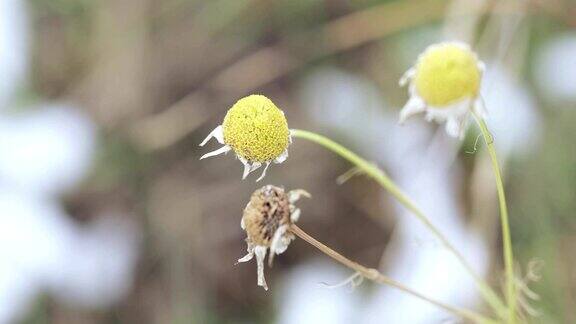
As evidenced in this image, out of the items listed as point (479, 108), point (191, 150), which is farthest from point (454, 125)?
point (191, 150)

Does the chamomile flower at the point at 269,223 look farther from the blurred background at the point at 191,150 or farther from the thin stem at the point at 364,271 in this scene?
the blurred background at the point at 191,150

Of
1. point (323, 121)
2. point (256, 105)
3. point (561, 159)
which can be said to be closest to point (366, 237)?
point (323, 121)

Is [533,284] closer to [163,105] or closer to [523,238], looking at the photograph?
[523,238]

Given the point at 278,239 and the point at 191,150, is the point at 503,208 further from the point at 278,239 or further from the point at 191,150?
the point at 191,150

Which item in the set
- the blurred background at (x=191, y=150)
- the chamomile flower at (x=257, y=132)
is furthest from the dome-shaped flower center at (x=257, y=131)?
the blurred background at (x=191, y=150)

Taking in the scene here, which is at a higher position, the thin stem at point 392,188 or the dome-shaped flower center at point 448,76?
the dome-shaped flower center at point 448,76
